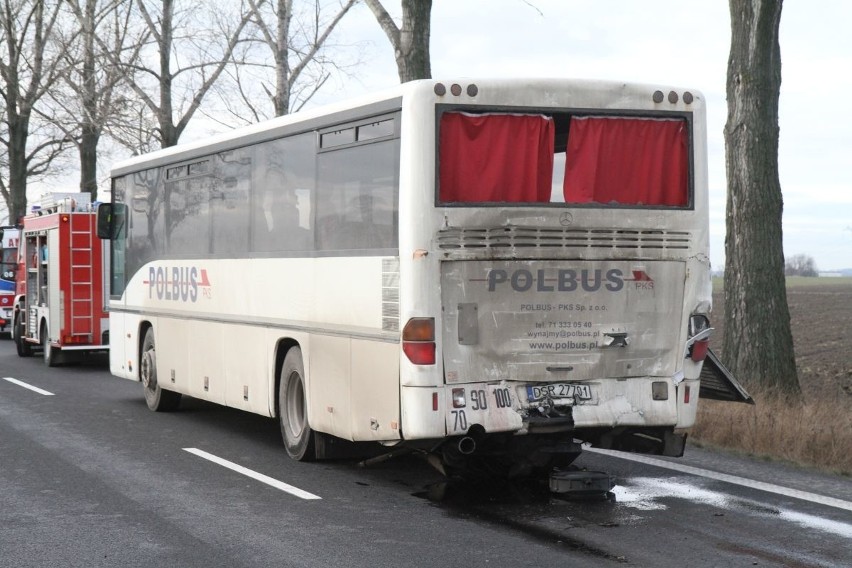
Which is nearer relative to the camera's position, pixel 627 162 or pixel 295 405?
pixel 627 162

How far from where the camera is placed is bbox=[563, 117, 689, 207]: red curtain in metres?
9.15

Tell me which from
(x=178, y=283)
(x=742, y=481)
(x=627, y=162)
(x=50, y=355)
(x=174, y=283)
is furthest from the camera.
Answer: (x=50, y=355)

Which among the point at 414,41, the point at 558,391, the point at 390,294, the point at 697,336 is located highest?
the point at 414,41

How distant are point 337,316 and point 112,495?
2.15 metres

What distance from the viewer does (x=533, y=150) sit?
29.7 ft

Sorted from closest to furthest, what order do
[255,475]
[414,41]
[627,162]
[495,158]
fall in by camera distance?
[495,158]
[627,162]
[255,475]
[414,41]

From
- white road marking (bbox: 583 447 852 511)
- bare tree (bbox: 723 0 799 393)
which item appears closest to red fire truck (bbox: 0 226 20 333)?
bare tree (bbox: 723 0 799 393)

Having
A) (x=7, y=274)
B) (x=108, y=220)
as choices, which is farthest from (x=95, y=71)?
(x=108, y=220)

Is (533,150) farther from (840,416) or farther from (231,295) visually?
(840,416)

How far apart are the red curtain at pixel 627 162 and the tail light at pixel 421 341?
1.42 m

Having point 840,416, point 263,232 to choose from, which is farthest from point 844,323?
point 263,232

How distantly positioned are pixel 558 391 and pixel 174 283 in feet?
20.7

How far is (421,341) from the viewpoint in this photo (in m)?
8.61

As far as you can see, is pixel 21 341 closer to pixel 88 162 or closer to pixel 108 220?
pixel 108 220
